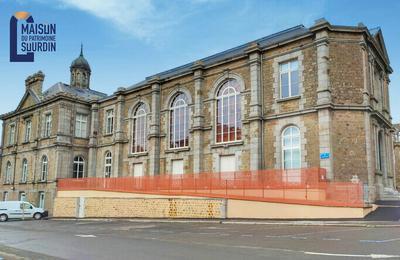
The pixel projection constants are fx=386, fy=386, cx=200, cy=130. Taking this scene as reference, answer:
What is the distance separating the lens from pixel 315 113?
2059 cm

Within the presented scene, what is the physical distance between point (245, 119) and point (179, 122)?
20.5ft

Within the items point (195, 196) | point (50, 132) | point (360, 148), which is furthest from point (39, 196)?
point (360, 148)

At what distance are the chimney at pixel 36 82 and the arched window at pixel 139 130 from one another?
39.8ft

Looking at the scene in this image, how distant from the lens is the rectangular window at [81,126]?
116ft

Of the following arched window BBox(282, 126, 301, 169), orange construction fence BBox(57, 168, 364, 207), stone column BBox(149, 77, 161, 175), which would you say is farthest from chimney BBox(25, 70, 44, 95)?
arched window BBox(282, 126, 301, 169)

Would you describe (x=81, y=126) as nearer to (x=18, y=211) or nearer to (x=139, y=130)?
(x=139, y=130)

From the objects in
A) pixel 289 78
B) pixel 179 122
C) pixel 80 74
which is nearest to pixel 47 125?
pixel 80 74

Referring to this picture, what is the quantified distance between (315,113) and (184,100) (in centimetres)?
1059

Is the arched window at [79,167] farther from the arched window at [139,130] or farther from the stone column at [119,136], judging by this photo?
the arched window at [139,130]

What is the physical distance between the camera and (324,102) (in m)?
20.0

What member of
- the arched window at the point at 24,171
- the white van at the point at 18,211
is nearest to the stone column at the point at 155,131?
the white van at the point at 18,211

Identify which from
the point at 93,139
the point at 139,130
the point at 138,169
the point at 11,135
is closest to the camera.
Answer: the point at 138,169

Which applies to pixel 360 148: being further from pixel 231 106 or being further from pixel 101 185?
pixel 101 185

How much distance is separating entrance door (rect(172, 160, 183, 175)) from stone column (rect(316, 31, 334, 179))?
34.7 ft
